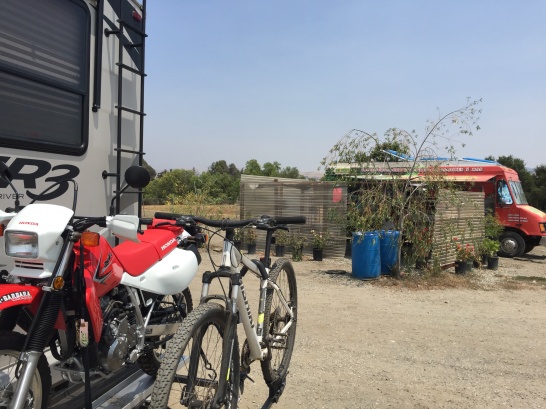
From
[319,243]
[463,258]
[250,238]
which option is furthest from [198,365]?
[250,238]

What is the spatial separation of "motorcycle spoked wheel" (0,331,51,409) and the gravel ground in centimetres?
201

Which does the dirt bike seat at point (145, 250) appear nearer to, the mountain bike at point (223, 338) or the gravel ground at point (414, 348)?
the mountain bike at point (223, 338)

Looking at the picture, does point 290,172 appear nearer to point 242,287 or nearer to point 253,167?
point 253,167

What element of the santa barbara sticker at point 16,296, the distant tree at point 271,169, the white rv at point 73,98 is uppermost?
the distant tree at point 271,169

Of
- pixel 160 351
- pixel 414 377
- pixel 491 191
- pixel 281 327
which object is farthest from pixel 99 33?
pixel 491 191

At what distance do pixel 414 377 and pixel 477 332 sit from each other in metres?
1.98

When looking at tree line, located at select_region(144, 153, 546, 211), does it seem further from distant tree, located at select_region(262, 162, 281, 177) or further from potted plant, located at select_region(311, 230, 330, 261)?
potted plant, located at select_region(311, 230, 330, 261)

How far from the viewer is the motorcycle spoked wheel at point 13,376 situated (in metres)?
2.05

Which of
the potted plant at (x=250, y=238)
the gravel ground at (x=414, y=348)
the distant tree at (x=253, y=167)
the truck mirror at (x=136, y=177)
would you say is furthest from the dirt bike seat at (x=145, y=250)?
the distant tree at (x=253, y=167)

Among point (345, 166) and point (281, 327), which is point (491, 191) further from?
point (281, 327)

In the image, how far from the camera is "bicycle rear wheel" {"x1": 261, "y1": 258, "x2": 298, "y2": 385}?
341 cm

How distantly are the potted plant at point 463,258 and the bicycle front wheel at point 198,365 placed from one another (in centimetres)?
902

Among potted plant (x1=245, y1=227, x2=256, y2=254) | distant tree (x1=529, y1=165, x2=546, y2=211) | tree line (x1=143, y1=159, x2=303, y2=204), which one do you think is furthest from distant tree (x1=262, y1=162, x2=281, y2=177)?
potted plant (x1=245, y1=227, x2=256, y2=254)

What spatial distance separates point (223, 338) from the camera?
254 cm
